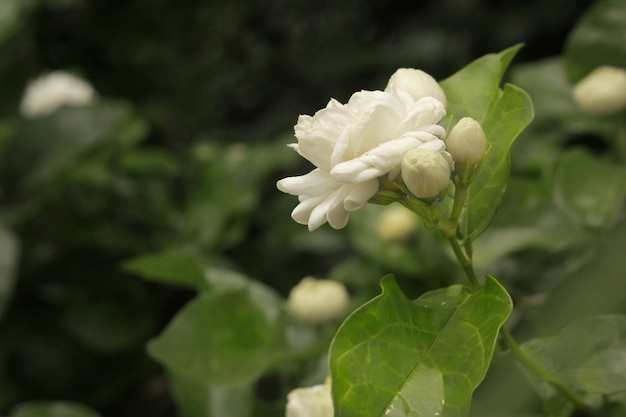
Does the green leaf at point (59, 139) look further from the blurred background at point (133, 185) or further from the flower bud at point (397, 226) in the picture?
the flower bud at point (397, 226)

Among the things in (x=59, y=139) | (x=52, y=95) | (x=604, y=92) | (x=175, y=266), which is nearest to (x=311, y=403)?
(x=175, y=266)

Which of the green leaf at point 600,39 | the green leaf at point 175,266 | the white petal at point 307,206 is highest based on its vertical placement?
the green leaf at point 600,39

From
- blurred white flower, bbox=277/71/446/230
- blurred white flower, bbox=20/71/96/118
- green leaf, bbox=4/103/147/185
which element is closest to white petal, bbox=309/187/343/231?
blurred white flower, bbox=277/71/446/230

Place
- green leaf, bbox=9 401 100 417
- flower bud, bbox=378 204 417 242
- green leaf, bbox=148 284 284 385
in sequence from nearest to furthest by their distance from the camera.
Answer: green leaf, bbox=148 284 284 385 < green leaf, bbox=9 401 100 417 < flower bud, bbox=378 204 417 242

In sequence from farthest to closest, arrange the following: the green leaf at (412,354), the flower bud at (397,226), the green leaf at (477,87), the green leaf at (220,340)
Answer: the flower bud at (397,226) < the green leaf at (220,340) < the green leaf at (477,87) < the green leaf at (412,354)

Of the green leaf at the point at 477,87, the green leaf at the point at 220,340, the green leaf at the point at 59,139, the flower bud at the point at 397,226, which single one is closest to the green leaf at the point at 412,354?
the green leaf at the point at 477,87

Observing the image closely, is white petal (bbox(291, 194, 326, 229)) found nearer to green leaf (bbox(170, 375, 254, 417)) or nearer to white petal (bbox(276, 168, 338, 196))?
white petal (bbox(276, 168, 338, 196))
